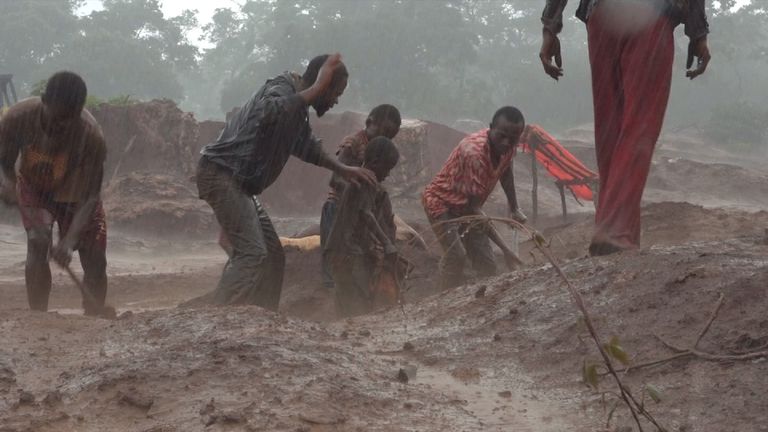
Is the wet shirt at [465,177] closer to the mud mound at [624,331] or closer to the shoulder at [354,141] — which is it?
Answer: the shoulder at [354,141]

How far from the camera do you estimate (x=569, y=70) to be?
148ft

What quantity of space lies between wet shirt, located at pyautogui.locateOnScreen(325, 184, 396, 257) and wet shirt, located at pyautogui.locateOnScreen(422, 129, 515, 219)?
536 mm

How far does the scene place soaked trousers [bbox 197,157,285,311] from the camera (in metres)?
4.30

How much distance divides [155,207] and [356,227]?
9.99 m

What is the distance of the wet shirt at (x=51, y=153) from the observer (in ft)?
15.2

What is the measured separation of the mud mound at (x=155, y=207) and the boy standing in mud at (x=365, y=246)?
9.21m

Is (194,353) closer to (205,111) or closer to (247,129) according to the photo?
(247,129)

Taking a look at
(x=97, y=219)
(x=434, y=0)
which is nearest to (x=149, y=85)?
(x=434, y=0)

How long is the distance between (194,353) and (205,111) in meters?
71.5

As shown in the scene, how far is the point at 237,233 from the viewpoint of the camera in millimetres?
4344

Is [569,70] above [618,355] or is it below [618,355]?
above

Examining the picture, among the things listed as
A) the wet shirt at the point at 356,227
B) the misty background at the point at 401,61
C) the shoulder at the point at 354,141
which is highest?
the misty background at the point at 401,61

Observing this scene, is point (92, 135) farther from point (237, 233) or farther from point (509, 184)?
point (509, 184)

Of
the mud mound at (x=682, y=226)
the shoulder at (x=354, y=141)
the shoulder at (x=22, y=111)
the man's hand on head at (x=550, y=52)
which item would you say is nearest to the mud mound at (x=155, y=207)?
the mud mound at (x=682, y=226)
